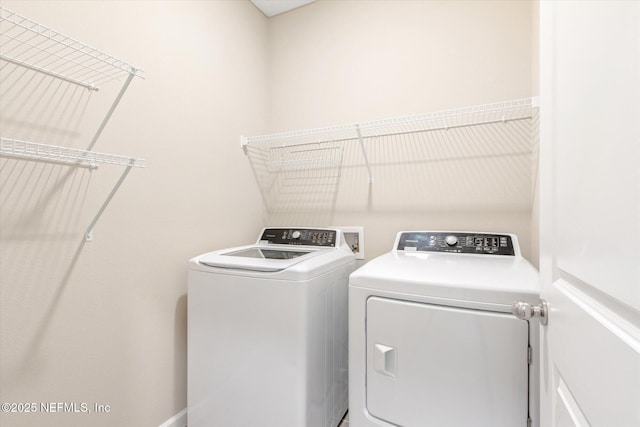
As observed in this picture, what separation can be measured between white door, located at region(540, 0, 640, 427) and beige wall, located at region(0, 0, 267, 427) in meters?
1.67

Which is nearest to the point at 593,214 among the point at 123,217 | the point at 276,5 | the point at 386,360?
the point at 386,360

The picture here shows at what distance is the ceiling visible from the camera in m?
2.36

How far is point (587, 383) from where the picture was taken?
0.51m

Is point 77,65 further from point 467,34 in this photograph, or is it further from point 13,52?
point 467,34

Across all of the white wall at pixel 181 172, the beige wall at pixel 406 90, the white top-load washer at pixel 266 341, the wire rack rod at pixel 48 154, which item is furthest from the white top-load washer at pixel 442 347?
the wire rack rod at pixel 48 154

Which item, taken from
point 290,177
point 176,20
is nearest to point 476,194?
point 290,177

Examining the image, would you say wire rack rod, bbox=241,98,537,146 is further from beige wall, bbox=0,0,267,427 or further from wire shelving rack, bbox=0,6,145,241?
wire shelving rack, bbox=0,6,145,241

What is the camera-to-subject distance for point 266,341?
1397 mm

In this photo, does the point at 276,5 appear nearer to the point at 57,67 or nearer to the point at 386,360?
the point at 57,67

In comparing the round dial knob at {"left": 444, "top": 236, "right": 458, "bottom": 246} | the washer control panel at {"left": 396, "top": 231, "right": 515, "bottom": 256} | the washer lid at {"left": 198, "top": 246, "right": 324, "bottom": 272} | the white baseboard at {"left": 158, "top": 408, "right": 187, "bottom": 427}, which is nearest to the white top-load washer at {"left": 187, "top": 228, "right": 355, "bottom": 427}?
the washer lid at {"left": 198, "top": 246, "right": 324, "bottom": 272}

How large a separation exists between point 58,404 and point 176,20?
1974 millimetres

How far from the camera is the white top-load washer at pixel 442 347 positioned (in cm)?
102

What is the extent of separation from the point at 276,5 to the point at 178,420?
298cm

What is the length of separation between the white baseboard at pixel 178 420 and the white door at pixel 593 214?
1770 mm
